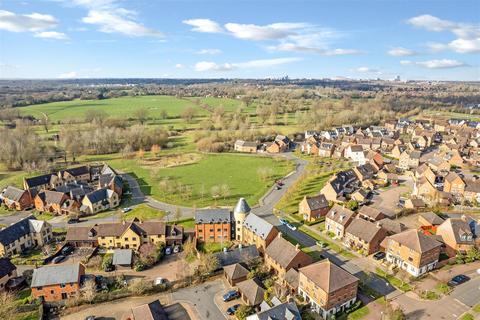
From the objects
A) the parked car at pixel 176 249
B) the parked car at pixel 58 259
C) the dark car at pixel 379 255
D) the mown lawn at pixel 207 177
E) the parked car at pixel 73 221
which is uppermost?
the mown lawn at pixel 207 177

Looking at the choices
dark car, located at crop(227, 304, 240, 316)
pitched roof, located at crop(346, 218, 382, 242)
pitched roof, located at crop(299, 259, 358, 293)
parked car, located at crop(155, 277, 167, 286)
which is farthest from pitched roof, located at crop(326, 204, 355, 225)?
parked car, located at crop(155, 277, 167, 286)

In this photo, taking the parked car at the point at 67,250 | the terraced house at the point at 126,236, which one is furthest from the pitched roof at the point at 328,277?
the parked car at the point at 67,250

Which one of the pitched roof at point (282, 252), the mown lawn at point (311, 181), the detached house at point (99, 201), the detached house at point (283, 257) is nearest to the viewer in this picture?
the detached house at point (283, 257)

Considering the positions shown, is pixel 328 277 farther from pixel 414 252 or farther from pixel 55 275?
pixel 55 275

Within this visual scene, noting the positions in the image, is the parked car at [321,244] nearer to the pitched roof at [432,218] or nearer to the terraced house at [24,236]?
the pitched roof at [432,218]

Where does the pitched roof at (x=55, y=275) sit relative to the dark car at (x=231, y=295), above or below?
above
